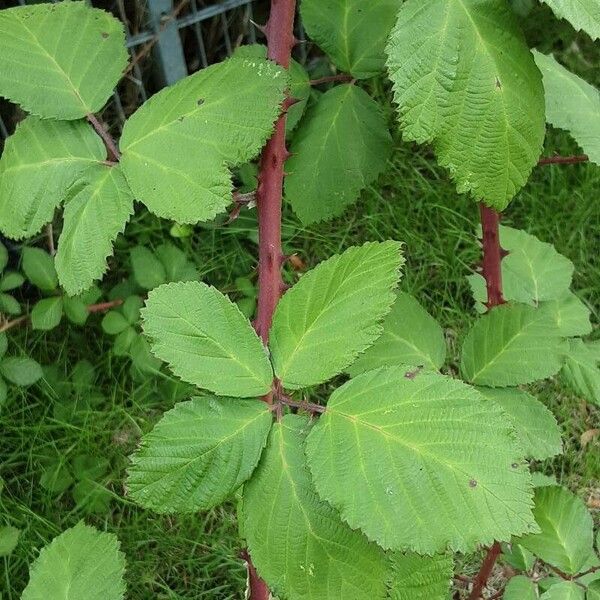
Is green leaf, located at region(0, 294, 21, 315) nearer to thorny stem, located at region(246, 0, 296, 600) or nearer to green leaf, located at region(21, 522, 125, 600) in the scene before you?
green leaf, located at region(21, 522, 125, 600)

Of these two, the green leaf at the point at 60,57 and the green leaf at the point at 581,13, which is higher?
the green leaf at the point at 581,13

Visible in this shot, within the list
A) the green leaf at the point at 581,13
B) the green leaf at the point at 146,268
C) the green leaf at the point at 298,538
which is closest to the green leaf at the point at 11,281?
the green leaf at the point at 146,268

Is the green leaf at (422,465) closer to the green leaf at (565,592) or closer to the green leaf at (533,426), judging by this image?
the green leaf at (533,426)

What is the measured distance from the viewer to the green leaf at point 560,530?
4.19ft

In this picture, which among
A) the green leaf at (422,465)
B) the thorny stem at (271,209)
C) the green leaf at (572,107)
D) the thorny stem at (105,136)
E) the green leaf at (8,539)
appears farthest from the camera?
the green leaf at (8,539)

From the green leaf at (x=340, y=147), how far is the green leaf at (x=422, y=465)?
537mm

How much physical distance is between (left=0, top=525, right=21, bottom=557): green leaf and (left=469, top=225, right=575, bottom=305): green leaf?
1191 millimetres

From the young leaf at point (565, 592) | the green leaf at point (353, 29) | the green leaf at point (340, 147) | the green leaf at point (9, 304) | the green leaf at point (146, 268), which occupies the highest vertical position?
the green leaf at point (353, 29)

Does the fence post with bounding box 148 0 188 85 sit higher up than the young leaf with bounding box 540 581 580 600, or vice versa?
the fence post with bounding box 148 0 188 85

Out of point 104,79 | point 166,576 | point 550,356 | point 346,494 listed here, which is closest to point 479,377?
point 550,356

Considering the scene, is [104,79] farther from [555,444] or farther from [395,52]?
[555,444]

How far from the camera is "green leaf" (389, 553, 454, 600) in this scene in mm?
1166

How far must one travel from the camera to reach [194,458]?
0.85 metres

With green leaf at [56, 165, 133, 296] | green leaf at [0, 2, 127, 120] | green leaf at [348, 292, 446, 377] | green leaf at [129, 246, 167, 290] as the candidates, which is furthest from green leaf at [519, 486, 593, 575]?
green leaf at [129, 246, 167, 290]
